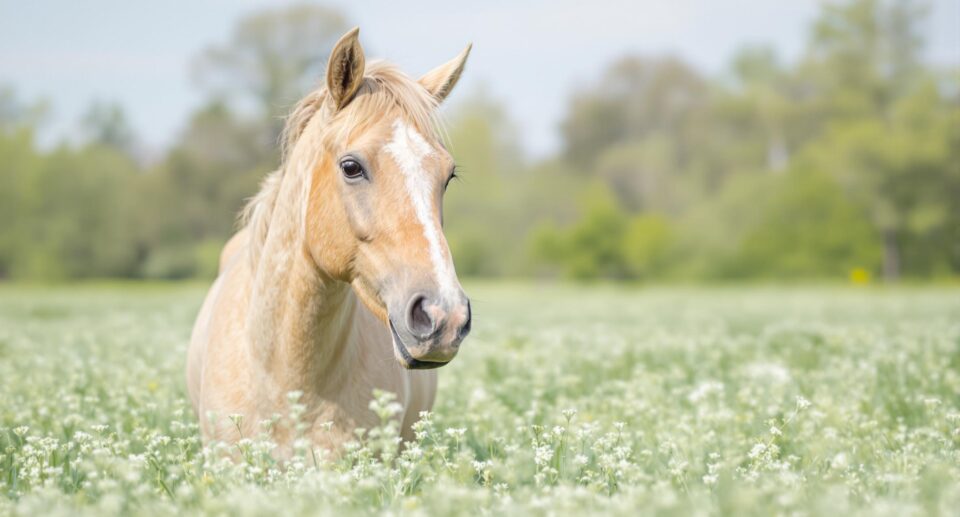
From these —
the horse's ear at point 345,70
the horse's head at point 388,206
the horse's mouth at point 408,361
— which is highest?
the horse's ear at point 345,70

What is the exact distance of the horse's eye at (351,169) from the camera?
3.93 m

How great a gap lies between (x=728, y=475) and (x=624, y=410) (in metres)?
2.90

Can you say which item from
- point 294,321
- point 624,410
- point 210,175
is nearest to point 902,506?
point 294,321

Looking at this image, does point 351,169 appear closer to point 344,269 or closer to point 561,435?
point 344,269

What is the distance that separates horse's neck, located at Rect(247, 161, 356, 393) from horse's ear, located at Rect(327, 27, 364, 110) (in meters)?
0.50

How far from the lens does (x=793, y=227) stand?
2162 inches

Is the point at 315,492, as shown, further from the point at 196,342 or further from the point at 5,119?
the point at 5,119

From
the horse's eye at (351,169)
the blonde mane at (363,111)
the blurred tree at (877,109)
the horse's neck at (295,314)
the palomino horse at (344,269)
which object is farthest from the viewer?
the blurred tree at (877,109)

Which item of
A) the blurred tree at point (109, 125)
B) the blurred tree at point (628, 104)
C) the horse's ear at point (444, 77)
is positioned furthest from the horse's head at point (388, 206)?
the blurred tree at point (109, 125)

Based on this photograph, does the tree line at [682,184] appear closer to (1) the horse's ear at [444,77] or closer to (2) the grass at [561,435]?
(2) the grass at [561,435]

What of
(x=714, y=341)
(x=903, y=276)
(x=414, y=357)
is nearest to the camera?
(x=414, y=357)

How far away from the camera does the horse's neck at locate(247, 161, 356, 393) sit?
4227 mm

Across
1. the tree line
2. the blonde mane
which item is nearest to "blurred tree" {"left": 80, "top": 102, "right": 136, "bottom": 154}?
the tree line

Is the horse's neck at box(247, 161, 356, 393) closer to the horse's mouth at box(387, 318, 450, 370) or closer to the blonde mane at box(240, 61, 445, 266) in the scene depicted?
the blonde mane at box(240, 61, 445, 266)
